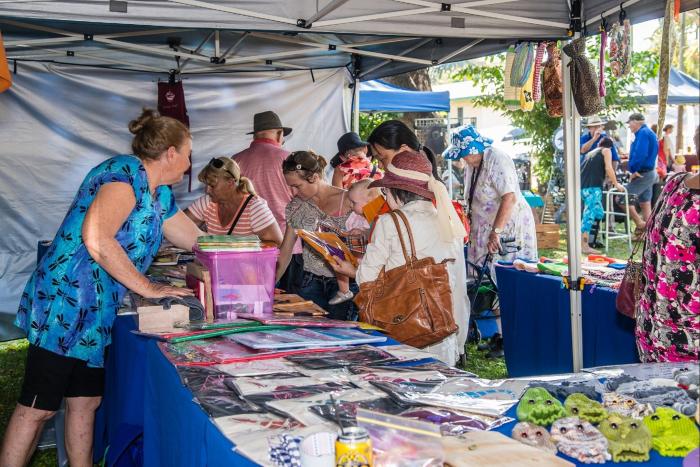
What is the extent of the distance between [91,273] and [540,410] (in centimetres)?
180

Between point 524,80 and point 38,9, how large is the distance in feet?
8.77

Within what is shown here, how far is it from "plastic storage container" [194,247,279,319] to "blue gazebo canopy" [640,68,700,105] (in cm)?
1166

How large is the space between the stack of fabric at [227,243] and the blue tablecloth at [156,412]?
15.7 inches

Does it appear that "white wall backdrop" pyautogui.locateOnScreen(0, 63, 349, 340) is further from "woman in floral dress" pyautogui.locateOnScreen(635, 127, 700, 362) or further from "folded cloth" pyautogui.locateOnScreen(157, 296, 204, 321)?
"woman in floral dress" pyautogui.locateOnScreen(635, 127, 700, 362)

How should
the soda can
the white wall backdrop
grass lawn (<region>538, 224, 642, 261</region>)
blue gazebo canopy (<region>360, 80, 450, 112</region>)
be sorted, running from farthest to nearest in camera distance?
grass lawn (<region>538, 224, 642, 261</region>) → blue gazebo canopy (<region>360, 80, 450, 112</region>) → the white wall backdrop → the soda can

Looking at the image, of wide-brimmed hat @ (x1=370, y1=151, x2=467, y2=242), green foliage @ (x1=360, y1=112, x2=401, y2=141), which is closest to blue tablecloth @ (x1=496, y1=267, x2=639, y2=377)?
wide-brimmed hat @ (x1=370, y1=151, x2=467, y2=242)

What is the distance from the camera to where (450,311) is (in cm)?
297

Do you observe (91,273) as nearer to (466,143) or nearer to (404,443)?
(404,443)

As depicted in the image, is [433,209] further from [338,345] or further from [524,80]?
[524,80]

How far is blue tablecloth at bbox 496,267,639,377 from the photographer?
394 cm

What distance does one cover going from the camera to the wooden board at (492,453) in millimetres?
1377

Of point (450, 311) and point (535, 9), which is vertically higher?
point (535, 9)

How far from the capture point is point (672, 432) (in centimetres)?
155

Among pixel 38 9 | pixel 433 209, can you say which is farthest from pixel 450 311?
pixel 38 9
